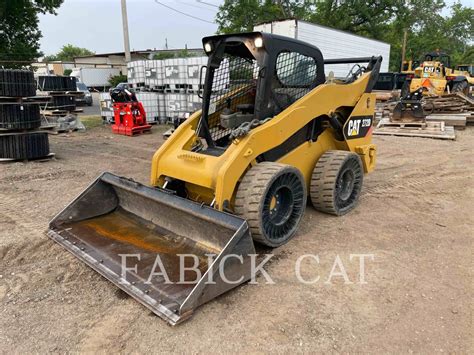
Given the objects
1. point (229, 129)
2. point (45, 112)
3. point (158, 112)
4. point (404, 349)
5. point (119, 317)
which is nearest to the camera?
point (404, 349)

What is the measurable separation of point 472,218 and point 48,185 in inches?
239

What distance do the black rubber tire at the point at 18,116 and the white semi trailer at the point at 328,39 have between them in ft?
26.3

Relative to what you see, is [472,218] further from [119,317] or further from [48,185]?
[48,185]

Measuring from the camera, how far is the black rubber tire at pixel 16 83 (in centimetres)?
725

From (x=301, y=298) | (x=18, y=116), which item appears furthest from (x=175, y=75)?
(x=301, y=298)

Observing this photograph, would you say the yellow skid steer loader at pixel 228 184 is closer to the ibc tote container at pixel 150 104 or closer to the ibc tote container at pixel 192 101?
the ibc tote container at pixel 192 101

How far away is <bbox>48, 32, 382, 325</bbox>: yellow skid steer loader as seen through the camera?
122 inches

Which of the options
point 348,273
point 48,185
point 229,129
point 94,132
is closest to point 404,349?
point 348,273

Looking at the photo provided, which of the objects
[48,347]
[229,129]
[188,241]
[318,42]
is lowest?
[48,347]

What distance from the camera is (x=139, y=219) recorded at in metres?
4.12

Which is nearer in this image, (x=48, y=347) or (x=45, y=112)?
(x=48, y=347)

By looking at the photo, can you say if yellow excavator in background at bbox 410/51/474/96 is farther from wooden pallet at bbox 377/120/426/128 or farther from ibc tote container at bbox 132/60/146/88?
ibc tote container at bbox 132/60/146/88

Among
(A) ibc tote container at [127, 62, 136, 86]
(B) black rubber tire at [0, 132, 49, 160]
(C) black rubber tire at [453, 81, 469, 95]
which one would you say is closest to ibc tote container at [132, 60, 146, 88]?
(A) ibc tote container at [127, 62, 136, 86]

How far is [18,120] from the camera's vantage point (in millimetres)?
7449
